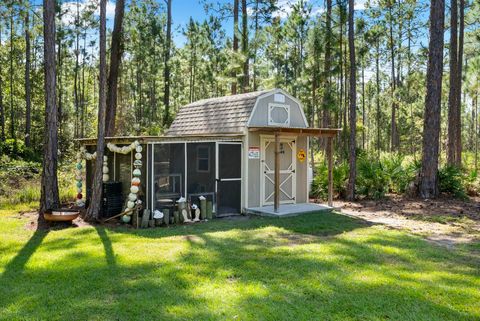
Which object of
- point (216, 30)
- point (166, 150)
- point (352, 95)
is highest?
point (216, 30)

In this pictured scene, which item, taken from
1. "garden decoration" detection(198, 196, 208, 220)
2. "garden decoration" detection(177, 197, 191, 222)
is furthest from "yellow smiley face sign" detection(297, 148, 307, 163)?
"garden decoration" detection(177, 197, 191, 222)

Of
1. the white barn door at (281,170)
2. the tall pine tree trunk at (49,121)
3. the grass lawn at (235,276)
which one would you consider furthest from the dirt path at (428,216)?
the tall pine tree trunk at (49,121)

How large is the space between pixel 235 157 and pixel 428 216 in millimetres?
Result: 4817

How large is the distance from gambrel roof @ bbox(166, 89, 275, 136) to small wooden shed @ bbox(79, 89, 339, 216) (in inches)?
1.1

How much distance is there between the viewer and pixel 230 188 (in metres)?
10.2

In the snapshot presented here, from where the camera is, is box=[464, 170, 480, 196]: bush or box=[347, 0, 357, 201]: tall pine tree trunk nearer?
box=[347, 0, 357, 201]: tall pine tree trunk

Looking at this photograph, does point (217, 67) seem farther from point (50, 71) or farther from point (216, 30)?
point (50, 71)

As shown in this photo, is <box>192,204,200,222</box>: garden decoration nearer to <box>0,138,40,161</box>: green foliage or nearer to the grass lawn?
the grass lawn

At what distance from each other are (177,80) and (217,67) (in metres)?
8.71

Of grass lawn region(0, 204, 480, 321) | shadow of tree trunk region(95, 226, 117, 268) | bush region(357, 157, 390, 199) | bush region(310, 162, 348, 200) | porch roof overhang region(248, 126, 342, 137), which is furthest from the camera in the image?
bush region(310, 162, 348, 200)

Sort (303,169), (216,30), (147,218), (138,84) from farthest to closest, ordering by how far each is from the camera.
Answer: (138,84), (216,30), (303,169), (147,218)

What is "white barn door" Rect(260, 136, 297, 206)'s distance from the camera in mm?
10688

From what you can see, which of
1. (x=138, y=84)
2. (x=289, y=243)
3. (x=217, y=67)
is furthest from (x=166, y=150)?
(x=138, y=84)

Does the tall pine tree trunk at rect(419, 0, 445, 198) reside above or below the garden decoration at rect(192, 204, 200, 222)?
above
